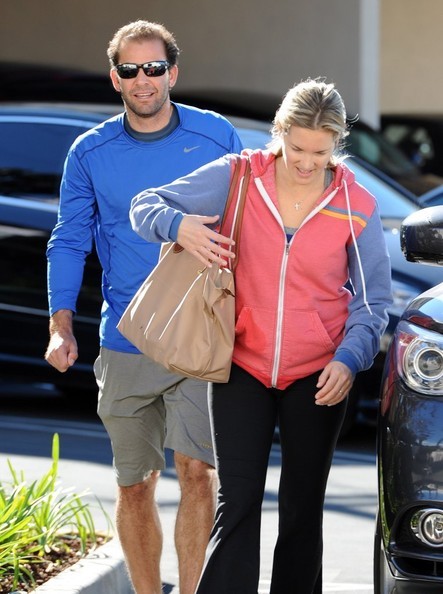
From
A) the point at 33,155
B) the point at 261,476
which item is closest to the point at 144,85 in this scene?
the point at 261,476

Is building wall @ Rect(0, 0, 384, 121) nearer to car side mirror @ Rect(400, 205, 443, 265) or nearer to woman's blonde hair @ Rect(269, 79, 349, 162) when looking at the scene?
car side mirror @ Rect(400, 205, 443, 265)

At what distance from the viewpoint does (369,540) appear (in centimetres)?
584

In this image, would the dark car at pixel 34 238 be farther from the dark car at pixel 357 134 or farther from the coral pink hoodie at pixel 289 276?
the coral pink hoodie at pixel 289 276

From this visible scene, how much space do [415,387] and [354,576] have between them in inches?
59.4

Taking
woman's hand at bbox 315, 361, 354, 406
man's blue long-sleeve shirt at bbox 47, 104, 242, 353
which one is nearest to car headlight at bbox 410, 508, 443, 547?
woman's hand at bbox 315, 361, 354, 406

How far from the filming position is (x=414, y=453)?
393 cm

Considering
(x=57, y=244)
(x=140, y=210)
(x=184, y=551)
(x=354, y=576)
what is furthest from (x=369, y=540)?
(x=140, y=210)

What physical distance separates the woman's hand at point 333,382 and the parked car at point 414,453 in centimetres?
16

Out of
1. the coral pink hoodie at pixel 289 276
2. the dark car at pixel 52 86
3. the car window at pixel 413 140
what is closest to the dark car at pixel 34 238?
the dark car at pixel 52 86

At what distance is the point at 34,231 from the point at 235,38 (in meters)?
7.59

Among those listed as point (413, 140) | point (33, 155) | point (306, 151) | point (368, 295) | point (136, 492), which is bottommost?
point (413, 140)

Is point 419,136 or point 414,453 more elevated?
point 414,453

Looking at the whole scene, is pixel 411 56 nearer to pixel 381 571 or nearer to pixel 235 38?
pixel 235 38

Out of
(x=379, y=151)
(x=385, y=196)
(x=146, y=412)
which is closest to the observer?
(x=146, y=412)
